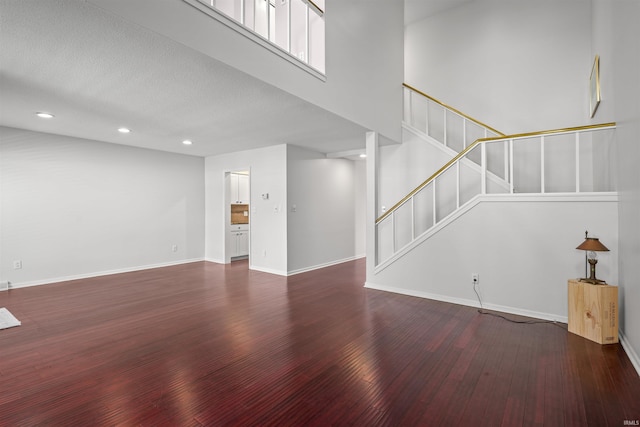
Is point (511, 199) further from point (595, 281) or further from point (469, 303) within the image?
point (469, 303)

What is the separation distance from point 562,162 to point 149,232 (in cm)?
810

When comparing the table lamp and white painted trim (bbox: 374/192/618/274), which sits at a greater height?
white painted trim (bbox: 374/192/618/274)

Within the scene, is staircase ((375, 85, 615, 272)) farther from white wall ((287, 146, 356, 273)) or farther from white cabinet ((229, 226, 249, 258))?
white cabinet ((229, 226, 249, 258))

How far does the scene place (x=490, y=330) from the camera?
318 cm

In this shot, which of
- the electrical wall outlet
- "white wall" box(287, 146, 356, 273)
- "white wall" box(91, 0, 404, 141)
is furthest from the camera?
"white wall" box(287, 146, 356, 273)

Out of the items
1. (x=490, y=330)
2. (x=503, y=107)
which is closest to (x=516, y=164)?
(x=503, y=107)

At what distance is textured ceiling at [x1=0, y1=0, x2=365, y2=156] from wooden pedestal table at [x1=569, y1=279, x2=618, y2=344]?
335 cm

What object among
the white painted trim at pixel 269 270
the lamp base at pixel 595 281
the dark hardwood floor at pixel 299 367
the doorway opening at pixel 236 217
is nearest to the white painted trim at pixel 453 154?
the lamp base at pixel 595 281

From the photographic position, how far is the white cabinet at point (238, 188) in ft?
25.3

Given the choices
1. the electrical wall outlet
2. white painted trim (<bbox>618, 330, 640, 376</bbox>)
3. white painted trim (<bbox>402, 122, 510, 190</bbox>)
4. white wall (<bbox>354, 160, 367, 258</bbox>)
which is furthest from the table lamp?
white wall (<bbox>354, 160, 367, 258</bbox>)

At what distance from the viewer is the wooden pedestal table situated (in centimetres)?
281

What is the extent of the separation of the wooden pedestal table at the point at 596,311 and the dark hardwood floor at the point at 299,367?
134 mm

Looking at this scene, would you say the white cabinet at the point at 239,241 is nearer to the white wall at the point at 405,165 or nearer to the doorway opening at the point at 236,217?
the doorway opening at the point at 236,217

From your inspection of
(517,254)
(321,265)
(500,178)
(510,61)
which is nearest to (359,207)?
(321,265)
